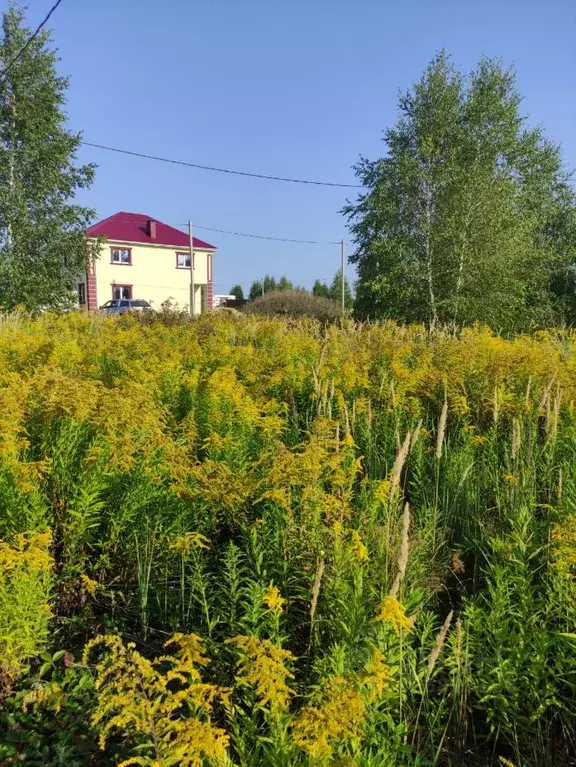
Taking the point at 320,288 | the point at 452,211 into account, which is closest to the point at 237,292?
the point at 320,288

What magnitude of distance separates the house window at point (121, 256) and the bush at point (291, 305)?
1712 centimetres

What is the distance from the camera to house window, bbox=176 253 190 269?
156 feet

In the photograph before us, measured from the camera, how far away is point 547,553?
2.59 m

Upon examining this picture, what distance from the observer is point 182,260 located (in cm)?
4806

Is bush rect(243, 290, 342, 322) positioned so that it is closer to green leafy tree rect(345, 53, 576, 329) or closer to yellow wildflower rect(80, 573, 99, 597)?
green leafy tree rect(345, 53, 576, 329)

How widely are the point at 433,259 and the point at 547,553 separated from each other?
735 inches

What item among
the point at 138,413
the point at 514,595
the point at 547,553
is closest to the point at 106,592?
the point at 138,413

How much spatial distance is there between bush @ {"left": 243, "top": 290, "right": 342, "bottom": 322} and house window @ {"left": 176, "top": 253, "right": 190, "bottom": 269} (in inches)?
725

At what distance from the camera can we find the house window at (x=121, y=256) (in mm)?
43906

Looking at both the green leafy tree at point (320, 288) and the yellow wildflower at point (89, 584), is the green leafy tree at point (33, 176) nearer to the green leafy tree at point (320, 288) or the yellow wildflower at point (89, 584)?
the yellow wildflower at point (89, 584)

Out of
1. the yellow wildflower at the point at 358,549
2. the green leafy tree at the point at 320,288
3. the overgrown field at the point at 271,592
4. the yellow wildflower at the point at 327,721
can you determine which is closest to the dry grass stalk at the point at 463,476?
the overgrown field at the point at 271,592

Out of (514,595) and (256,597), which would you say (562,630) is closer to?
(514,595)

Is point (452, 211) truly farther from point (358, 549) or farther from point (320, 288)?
point (320, 288)

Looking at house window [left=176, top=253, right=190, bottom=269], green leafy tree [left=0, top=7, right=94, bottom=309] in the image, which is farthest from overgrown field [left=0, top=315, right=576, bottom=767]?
house window [left=176, top=253, right=190, bottom=269]
